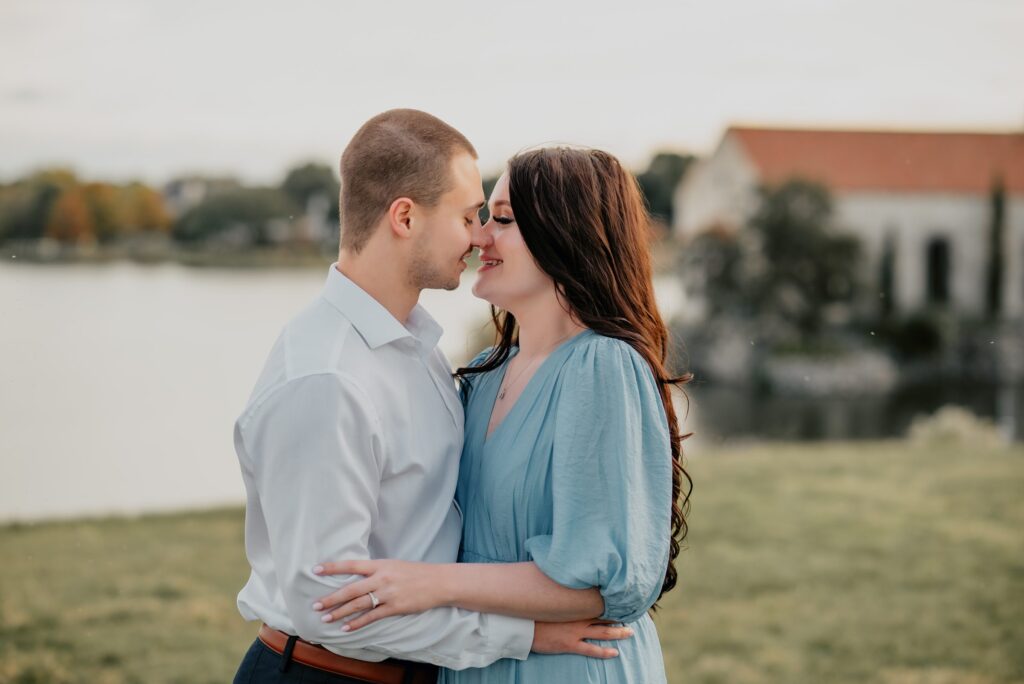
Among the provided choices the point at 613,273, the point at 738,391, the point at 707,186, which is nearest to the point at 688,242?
the point at 707,186

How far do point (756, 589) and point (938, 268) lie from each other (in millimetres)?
42037

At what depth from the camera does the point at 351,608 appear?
1.86 meters

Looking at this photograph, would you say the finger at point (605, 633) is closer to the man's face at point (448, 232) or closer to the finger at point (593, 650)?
the finger at point (593, 650)

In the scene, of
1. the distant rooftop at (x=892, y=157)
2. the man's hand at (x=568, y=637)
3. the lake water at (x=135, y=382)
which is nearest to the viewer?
the man's hand at (x=568, y=637)

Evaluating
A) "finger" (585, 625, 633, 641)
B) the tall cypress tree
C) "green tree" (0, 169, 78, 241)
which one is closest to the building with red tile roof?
the tall cypress tree

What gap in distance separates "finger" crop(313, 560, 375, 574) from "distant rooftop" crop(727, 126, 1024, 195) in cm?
4207

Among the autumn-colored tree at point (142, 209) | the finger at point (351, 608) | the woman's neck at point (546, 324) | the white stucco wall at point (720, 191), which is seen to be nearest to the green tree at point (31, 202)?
the autumn-colored tree at point (142, 209)

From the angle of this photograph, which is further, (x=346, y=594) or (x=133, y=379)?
(x=133, y=379)

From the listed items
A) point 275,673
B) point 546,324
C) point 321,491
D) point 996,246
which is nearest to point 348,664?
point 275,673

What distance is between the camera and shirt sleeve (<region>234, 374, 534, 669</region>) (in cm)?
184

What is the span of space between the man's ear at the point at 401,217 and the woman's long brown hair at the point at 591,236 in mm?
226

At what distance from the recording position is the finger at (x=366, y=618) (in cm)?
187

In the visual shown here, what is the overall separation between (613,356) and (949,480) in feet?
26.0

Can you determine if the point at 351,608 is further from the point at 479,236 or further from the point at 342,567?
the point at 479,236
